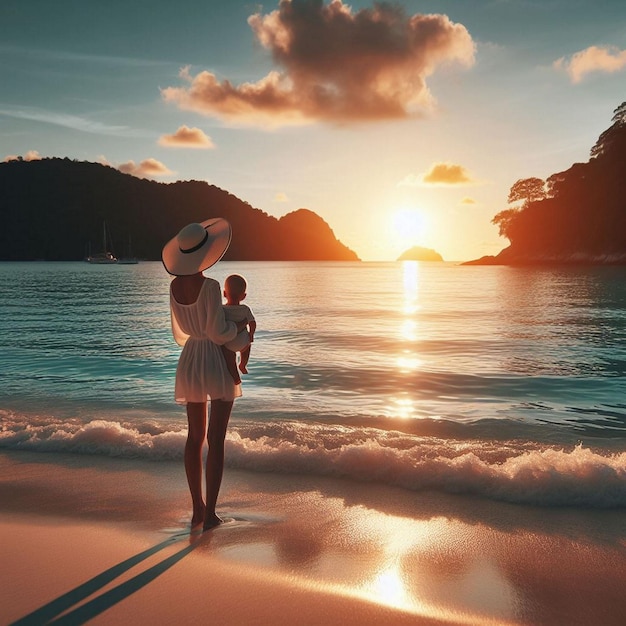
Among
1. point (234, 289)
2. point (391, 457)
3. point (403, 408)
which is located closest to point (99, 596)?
point (234, 289)

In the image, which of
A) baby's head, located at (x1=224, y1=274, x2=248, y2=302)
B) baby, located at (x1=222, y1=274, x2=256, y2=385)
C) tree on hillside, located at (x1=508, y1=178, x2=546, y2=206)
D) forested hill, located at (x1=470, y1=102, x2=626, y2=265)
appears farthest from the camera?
tree on hillside, located at (x1=508, y1=178, x2=546, y2=206)

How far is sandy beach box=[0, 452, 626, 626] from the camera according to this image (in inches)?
125

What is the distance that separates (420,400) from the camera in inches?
405

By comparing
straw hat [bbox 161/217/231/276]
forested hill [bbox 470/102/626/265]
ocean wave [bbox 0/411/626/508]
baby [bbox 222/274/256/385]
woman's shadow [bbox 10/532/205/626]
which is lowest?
ocean wave [bbox 0/411/626/508]

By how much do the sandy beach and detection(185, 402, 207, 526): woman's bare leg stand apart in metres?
0.17

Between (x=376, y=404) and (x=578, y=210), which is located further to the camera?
(x=578, y=210)

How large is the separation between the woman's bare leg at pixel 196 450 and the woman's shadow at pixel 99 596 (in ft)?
1.59

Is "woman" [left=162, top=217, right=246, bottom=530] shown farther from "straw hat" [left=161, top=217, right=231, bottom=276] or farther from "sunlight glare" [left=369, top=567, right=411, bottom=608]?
"sunlight glare" [left=369, top=567, right=411, bottom=608]

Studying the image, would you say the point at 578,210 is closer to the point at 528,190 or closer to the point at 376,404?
the point at 528,190

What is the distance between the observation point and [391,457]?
5734 mm

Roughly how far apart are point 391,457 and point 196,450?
88.7 inches

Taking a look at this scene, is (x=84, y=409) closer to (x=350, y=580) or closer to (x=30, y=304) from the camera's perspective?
(x=350, y=580)

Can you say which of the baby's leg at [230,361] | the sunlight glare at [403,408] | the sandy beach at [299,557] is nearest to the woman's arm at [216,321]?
the baby's leg at [230,361]

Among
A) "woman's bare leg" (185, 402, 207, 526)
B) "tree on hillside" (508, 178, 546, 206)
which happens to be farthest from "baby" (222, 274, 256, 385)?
"tree on hillside" (508, 178, 546, 206)
